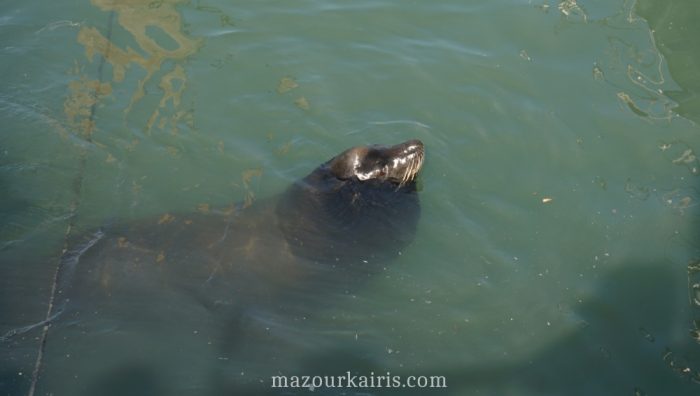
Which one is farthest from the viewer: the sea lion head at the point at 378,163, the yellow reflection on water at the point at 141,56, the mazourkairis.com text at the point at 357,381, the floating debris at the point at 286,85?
the floating debris at the point at 286,85

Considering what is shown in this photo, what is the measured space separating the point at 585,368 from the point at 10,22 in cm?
754

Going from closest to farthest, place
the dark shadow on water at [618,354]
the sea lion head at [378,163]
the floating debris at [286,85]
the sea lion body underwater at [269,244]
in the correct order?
the dark shadow on water at [618,354] < the sea lion body underwater at [269,244] < the sea lion head at [378,163] < the floating debris at [286,85]

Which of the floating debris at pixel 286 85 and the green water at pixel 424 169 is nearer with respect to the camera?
the green water at pixel 424 169

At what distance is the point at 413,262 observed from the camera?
6.62m

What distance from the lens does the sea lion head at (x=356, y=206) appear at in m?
6.59

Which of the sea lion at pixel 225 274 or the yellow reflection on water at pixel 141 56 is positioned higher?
the yellow reflection on water at pixel 141 56

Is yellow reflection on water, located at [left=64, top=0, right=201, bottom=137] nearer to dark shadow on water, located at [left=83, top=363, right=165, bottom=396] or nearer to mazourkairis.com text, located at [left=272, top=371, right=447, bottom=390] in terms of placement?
dark shadow on water, located at [left=83, top=363, right=165, bottom=396]

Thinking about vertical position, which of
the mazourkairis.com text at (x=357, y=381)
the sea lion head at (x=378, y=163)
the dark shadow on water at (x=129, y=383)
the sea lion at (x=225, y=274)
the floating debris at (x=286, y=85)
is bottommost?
the mazourkairis.com text at (x=357, y=381)

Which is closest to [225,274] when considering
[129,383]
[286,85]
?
[129,383]

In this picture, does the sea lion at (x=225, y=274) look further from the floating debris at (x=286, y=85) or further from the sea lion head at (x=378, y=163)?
the floating debris at (x=286, y=85)

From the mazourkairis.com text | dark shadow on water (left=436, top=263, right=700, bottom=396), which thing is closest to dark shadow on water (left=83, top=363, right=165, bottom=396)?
the mazourkairis.com text

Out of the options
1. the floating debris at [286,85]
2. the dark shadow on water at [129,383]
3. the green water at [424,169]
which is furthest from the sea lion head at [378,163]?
the dark shadow on water at [129,383]

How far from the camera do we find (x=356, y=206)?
6.86 m

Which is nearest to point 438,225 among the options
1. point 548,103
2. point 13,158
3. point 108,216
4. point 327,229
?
point 327,229
